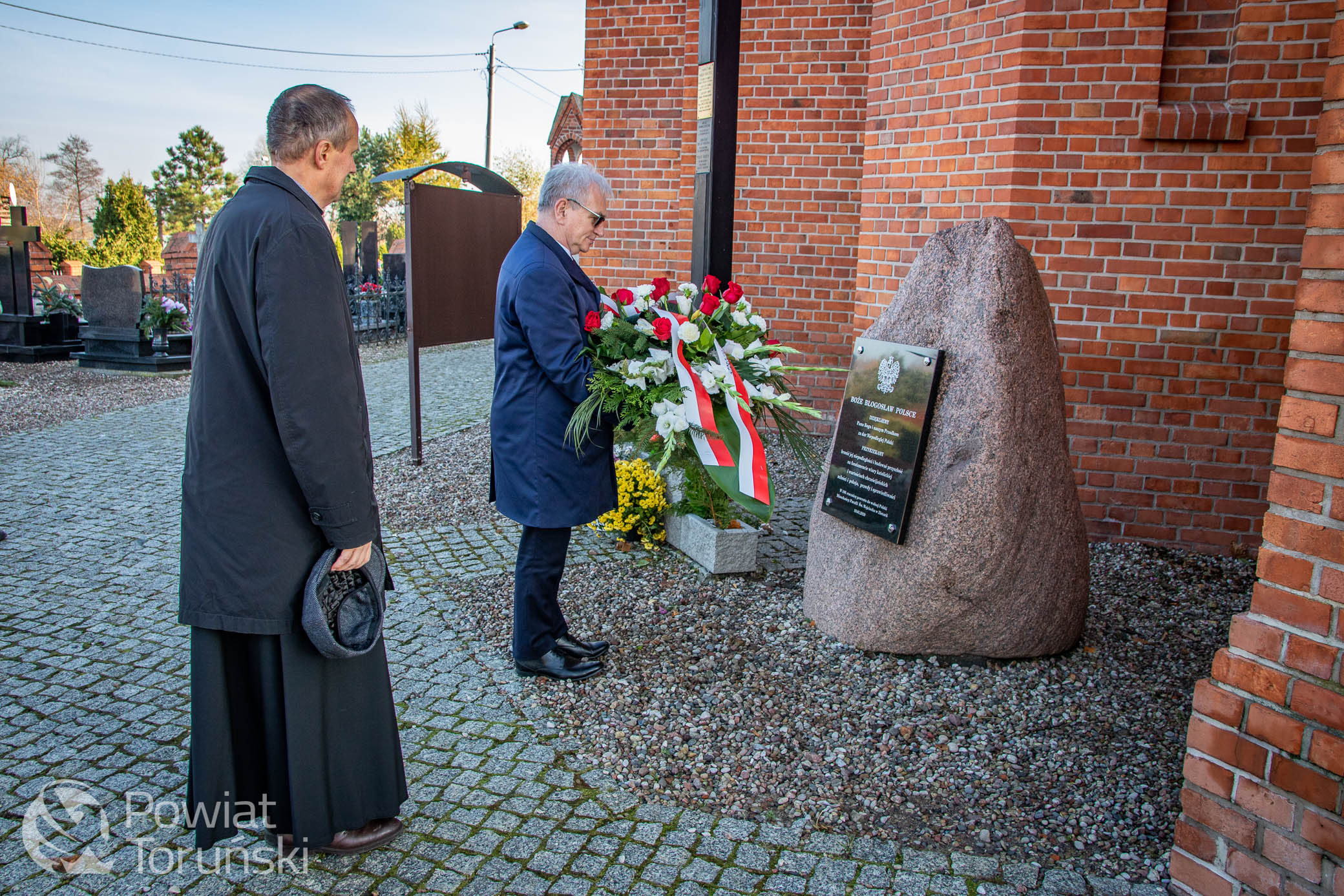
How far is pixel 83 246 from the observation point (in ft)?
92.9

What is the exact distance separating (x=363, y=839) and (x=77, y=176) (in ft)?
188

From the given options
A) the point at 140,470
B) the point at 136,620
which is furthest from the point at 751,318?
the point at 140,470

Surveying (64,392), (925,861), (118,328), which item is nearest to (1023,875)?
(925,861)

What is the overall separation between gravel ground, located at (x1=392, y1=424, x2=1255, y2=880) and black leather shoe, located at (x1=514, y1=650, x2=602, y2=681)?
0.08m

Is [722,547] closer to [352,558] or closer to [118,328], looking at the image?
[352,558]

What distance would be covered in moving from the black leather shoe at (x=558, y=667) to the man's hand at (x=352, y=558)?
135 cm

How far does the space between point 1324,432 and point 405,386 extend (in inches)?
416

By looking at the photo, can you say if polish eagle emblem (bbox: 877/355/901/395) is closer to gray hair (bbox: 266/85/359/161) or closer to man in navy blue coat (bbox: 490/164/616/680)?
man in navy blue coat (bbox: 490/164/616/680)

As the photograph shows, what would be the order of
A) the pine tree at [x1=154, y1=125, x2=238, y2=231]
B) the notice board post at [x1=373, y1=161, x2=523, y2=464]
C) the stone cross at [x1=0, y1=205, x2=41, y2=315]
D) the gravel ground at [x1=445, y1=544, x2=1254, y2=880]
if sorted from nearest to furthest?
the gravel ground at [x1=445, y1=544, x2=1254, y2=880] → the notice board post at [x1=373, y1=161, x2=523, y2=464] → the stone cross at [x1=0, y1=205, x2=41, y2=315] → the pine tree at [x1=154, y1=125, x2=238, y2=231]

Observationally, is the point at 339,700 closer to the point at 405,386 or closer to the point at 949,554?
the point at 949,554

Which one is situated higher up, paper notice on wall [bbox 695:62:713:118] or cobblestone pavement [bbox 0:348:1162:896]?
paper notice on wall [bbox 695:62:713:118]

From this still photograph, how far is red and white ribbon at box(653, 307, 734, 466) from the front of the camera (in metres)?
3.42

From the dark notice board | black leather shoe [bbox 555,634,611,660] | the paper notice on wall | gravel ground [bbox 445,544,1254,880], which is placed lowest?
gravel ground [bbox 445,544,1254,880]

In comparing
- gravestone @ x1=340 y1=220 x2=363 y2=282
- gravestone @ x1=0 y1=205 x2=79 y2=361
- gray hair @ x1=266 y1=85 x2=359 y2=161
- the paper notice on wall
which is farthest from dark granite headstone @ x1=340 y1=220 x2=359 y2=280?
gray hair @ x1=266 y1=85 x2=359 y2=161
